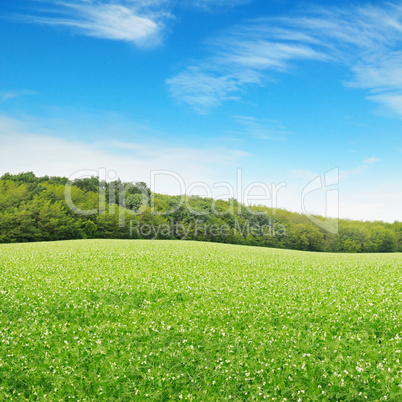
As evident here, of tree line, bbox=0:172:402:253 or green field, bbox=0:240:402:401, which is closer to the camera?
green field, bbox=0:240:402:401

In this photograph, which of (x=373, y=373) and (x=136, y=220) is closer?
(x=373, y=373)

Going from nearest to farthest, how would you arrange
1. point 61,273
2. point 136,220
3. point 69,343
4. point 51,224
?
point 69,343, point 61,273, point 51,224, point 136,220

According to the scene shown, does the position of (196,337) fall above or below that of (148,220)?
below

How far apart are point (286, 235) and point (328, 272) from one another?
7944cm

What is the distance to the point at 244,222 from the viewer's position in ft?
324

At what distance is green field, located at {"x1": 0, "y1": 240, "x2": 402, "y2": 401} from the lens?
9789 millimetres

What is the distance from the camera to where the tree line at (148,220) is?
7139 centimetres

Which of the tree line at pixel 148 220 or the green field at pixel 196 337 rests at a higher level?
the tree line at pixel 148 220

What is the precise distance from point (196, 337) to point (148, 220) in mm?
74799

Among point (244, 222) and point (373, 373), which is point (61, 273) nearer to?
point (373, 373)

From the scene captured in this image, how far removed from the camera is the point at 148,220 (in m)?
85.8

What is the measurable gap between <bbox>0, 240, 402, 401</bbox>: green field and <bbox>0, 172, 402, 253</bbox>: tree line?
55.1 metres

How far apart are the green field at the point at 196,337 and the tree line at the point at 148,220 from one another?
55.1 m

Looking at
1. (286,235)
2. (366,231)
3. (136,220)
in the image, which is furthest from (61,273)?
(366,231)
